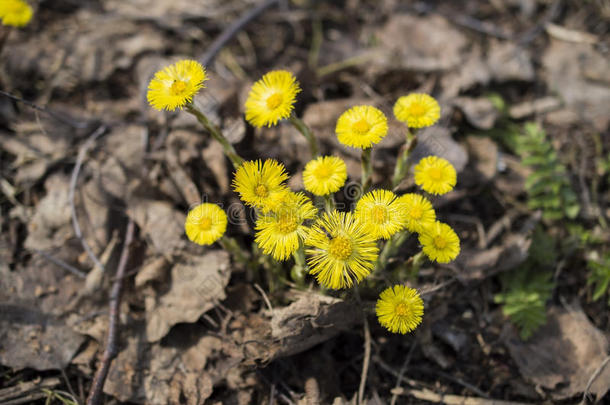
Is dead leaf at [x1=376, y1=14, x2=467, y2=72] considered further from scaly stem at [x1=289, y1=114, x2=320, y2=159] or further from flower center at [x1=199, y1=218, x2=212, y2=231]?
flower center at [x1=199, y1=218, x2=212, y2=231]

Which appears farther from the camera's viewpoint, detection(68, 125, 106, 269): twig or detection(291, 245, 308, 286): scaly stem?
detection(68, 125, 106, 269): twig

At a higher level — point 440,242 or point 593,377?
point 440,242

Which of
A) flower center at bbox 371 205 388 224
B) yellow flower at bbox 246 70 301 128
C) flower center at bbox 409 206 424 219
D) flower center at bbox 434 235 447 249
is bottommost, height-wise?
flower center at bbox 434 235 447 249

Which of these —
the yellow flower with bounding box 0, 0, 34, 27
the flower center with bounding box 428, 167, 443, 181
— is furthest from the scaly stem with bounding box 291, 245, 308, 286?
the yellow flower with bounding box 0, 0, 34, 27

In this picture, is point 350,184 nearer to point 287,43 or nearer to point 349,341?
point 349,341

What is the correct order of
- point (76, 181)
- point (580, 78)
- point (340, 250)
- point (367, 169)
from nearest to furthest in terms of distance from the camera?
point (340, 250)
point (367, 169)
point (76, 181)
point (580, 78)

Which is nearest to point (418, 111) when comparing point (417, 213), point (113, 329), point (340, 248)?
point (417, 213)

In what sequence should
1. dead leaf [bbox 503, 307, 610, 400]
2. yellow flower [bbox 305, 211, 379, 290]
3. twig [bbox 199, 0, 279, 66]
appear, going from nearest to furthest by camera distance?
yellow flower [bbox 305, 211, 379, 290] → dead leaf [bbox 503, 307, 610, 400] → twig [bbox 199, 0, 279, 66]

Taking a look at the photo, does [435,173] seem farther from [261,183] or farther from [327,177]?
[261,183]

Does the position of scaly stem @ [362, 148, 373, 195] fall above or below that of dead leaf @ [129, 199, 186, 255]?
above
